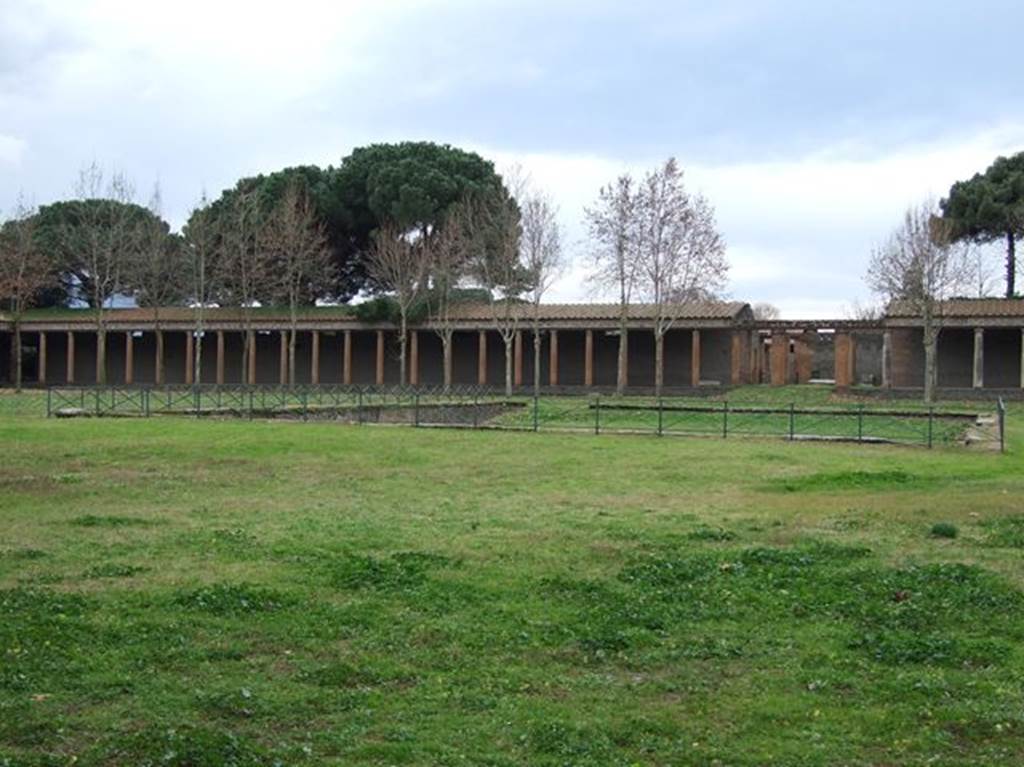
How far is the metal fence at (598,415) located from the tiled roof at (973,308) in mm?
12892

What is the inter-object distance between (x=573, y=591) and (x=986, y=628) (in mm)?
3086

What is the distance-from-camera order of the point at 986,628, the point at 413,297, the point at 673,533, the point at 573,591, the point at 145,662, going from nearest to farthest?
the point at 145,662 < the point at 986,628 < the point at 573,591 < the point at 673,533 < the point at 413,297

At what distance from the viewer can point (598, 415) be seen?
1319 inches

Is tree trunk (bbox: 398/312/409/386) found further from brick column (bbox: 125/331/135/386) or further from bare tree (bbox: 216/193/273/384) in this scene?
brick column (bbox: 125/331/135/386)

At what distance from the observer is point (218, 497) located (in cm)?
1564

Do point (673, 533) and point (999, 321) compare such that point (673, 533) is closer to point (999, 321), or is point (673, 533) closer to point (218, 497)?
point (218, 497)

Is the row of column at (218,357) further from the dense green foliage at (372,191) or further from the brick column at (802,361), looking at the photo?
the brick column at (802,361)

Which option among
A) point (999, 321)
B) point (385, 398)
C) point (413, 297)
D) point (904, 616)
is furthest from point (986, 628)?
point (413, 297)

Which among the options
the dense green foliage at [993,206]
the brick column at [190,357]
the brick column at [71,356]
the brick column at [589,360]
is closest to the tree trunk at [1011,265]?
the dense green foliage at [993,206]

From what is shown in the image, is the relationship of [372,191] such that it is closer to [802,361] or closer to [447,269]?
[447,269]

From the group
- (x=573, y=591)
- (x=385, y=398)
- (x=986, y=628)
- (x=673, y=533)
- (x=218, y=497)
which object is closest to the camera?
(x=986, y=628)

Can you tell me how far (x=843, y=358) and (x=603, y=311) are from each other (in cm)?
1238

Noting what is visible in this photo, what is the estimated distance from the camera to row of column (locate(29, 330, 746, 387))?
5600cm

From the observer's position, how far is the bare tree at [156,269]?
203ft
